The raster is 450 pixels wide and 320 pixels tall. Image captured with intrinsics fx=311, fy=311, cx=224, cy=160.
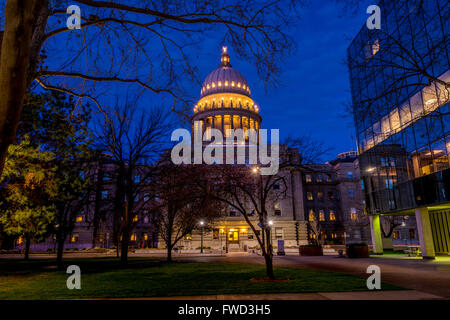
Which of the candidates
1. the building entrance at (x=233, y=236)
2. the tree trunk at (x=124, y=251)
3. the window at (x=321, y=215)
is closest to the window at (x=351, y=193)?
the window at (x=321, y=215)

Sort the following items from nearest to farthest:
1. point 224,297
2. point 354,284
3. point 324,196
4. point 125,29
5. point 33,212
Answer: point 125,29
point 224,297
point 354,284
point 33,212
point 324,196

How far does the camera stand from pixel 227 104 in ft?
277

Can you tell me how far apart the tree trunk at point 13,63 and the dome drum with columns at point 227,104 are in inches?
2944

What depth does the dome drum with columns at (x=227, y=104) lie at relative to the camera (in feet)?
273

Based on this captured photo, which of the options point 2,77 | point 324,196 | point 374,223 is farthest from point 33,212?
point 324,196

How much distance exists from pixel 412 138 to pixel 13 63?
28.5m

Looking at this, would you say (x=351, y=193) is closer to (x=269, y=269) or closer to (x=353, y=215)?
(x=353, y=215)

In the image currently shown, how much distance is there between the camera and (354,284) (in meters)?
10.7

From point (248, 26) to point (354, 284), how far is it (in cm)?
908

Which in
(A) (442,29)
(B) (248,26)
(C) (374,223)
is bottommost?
(C) (374,223)

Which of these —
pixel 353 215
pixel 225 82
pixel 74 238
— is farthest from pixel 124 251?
pixel 225 82

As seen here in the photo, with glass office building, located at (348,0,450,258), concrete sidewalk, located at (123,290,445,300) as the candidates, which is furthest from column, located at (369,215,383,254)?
concrete sidewalk, located at (123,290,445,300)
